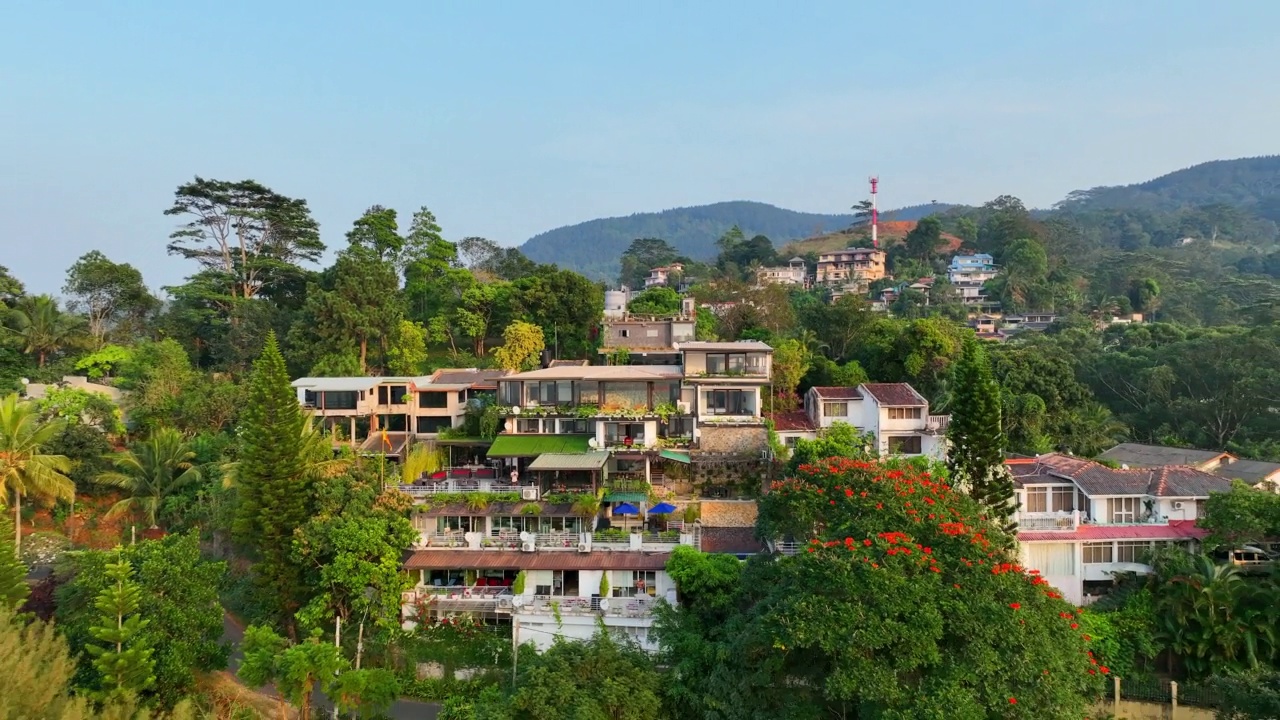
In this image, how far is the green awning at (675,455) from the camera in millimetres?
22203

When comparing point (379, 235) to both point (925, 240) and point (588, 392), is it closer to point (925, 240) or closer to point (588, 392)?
point (588, 392)

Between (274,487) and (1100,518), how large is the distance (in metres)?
21.1

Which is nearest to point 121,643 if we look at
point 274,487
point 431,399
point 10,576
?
point 10,576

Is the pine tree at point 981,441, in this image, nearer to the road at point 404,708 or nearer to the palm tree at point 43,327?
the road at point 404,708

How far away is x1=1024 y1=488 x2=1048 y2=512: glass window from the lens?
19078 millimetres

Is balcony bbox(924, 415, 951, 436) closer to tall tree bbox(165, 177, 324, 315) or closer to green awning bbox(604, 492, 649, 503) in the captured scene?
→ green awning bbox(604, 492, 649, 503)

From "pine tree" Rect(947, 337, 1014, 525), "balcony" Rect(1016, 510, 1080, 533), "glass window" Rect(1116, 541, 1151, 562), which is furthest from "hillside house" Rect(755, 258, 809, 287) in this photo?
"glass window" Rect(1116, 541, 1151, 562)

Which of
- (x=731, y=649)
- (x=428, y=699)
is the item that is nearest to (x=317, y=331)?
Answer: (x=428, y=699)

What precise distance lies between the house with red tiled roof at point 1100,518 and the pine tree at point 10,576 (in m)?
23.1

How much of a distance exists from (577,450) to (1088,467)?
48.0 feet

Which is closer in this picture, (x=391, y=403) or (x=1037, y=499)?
(x=1037, y=499)

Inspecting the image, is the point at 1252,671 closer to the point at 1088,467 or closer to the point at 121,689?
the point at 1088,467

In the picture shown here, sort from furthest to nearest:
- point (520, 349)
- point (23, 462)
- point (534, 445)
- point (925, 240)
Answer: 1. point (925, 240)
2. point (520, 349)
3. point (534, 445)
4. point (23, 462)

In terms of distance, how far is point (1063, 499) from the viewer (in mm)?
19062
